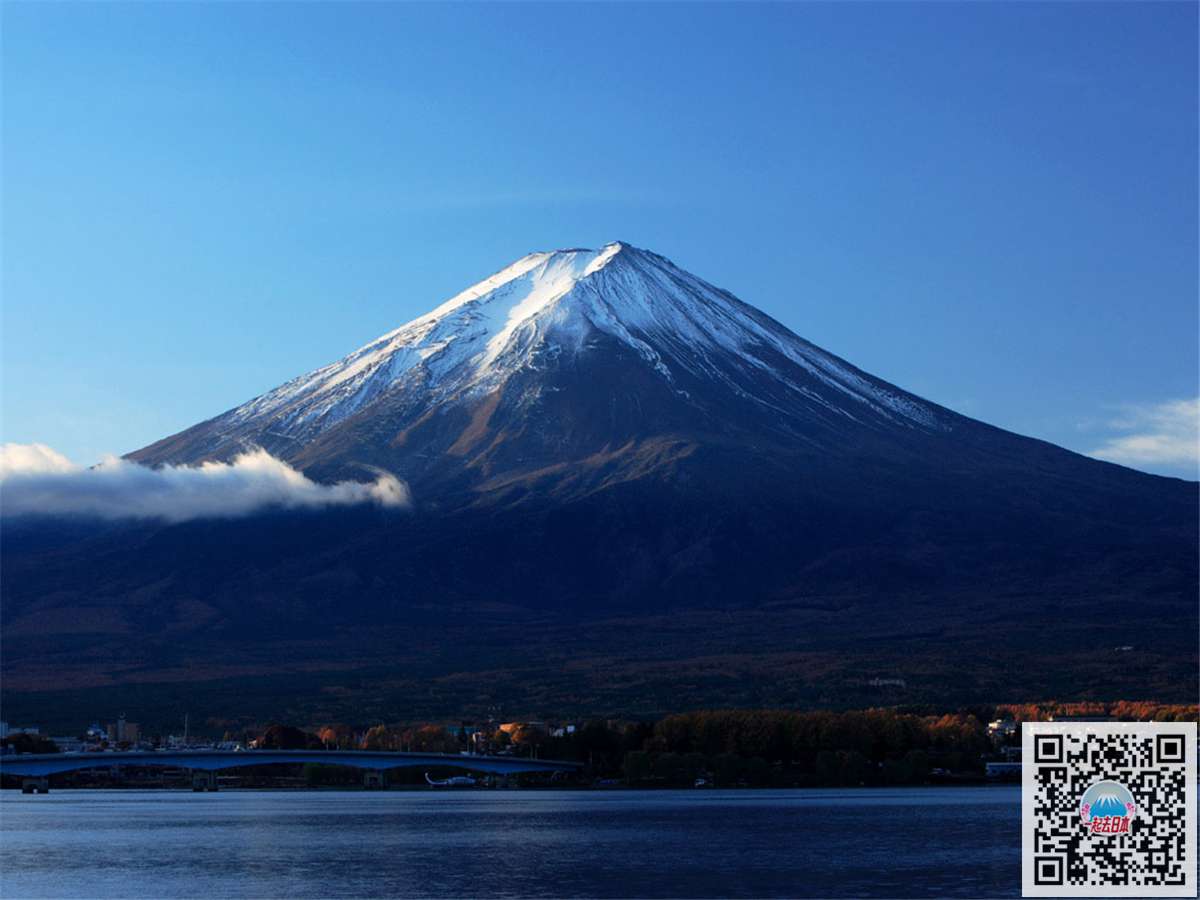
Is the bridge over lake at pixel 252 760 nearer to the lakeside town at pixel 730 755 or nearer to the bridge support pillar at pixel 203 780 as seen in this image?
the lakeside town at pixel 730 755

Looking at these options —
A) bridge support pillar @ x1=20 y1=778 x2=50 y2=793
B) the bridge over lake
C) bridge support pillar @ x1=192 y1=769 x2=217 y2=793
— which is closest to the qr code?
the bridge over lake

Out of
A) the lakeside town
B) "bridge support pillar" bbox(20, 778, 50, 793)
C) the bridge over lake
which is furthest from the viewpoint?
"bridge support pillar" bbox(20, 778, 50, 793)

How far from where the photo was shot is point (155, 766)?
12950cm

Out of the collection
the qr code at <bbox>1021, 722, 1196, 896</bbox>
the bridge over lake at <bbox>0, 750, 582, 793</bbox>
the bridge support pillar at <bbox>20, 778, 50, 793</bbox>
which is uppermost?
the qr code at <bbox>1021, 722, 1196, 896</bbox>

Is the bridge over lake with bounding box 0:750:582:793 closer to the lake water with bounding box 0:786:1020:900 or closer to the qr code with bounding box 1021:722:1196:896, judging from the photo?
the lake water with bounding box 0:786:1020:900

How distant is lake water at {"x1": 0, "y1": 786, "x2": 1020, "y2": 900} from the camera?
174 ft

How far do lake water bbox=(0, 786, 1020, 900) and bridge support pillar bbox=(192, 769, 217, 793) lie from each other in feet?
67.3

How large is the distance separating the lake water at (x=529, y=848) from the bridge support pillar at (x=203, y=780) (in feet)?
67.3

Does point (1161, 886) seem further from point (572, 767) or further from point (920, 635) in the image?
point (920, 635)

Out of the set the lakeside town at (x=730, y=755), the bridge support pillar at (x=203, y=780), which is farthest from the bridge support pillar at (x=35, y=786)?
the bridge support pillar at (x=203, y=780)

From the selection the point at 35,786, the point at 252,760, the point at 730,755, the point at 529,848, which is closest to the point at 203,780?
the point at 35,786

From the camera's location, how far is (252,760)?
106625 mm

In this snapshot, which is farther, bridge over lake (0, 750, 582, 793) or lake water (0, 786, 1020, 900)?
→ bridge over lake (0, 750, 582, 793)

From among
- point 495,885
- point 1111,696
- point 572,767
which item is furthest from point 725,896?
point 1111,696
